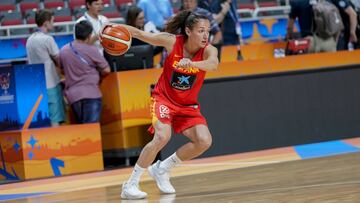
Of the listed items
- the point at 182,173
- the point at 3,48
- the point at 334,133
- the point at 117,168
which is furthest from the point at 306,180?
the point at 3,48

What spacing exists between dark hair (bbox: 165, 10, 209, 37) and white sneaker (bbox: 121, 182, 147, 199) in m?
1.60

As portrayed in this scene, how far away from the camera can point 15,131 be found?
37.1 ft

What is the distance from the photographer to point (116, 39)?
8.11 meters

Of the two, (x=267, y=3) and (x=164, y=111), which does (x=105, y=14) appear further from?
(x=164, y=111)

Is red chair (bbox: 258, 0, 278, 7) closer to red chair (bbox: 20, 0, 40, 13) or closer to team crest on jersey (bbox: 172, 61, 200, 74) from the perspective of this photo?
red chair (bbox: 20, 0, 40, 13)

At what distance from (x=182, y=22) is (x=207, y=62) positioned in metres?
0.78

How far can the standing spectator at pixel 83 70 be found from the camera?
454 inches

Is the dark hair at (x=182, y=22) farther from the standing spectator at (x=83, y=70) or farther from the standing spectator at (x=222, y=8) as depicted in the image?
the standing spectator at (x=222, y=8)

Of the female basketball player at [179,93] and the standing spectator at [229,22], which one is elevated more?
the female basketball player at [179,93]

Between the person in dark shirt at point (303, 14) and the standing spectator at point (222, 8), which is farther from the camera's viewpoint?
the person in dark shirt at point (303, 14)

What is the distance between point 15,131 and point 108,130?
1.49 m

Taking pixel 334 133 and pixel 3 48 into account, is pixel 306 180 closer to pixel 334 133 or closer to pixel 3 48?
pixel 334 133

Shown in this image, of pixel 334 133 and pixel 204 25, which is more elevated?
pixel 204 25

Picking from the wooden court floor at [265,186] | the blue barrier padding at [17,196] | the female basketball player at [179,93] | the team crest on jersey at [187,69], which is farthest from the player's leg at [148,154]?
the blue barrier padding at [17,196]
